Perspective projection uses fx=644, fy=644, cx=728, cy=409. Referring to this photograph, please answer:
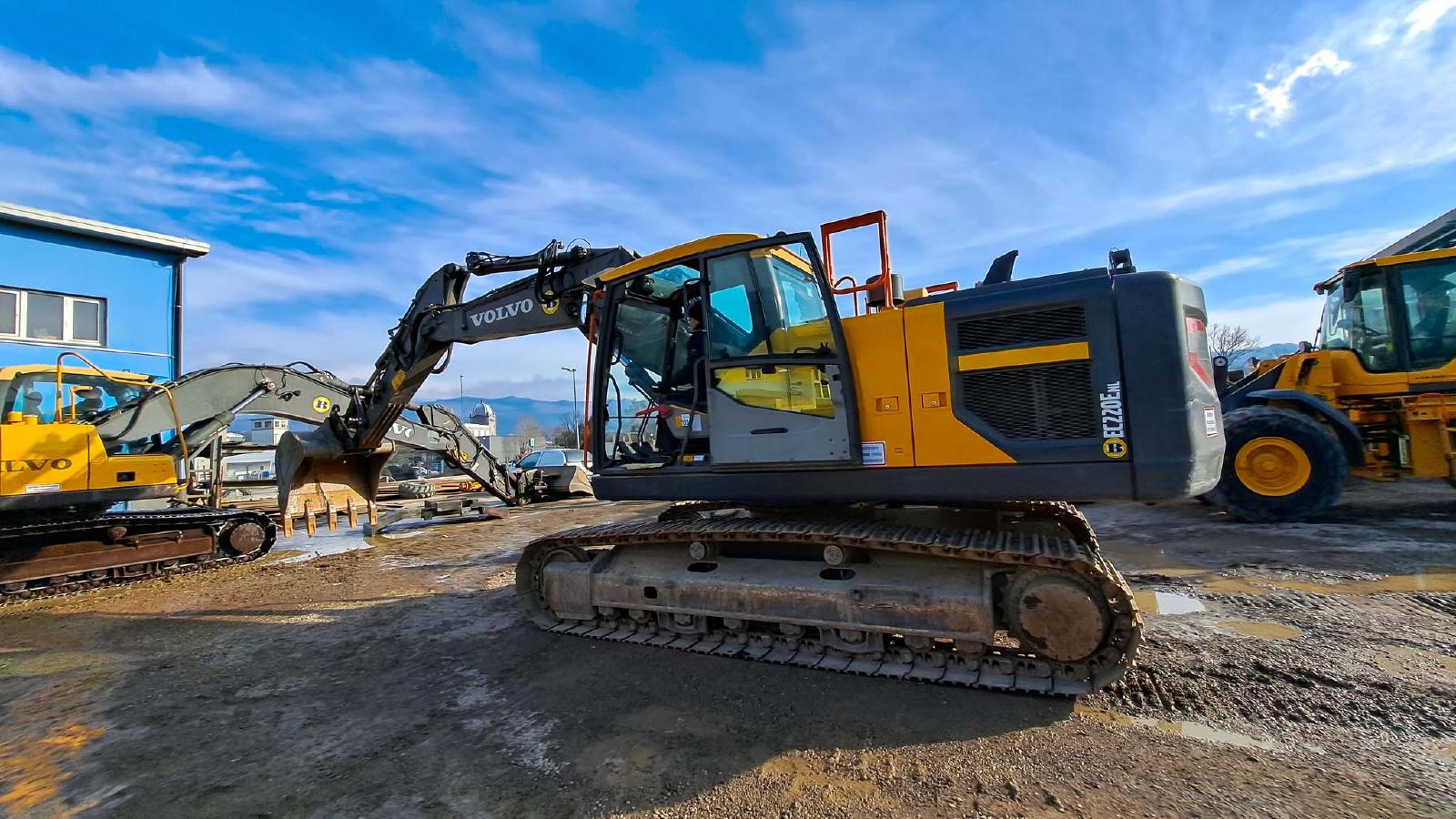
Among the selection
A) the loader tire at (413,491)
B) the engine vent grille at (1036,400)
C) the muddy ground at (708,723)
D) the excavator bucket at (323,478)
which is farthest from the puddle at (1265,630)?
the loader tire at (413,491)

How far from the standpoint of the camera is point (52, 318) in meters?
12.3

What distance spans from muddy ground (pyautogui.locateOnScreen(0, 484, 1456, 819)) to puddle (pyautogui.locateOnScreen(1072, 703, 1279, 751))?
0.01 m

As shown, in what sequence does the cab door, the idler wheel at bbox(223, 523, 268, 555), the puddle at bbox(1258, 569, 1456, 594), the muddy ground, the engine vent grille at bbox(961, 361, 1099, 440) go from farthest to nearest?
the idler wheel at bbox(223, 523, 268, 555)
the puddle at bbox(1258, 569, 1456, 594)
the cab door
the engine vent grille at bbox(961, 361, 1099, 440)
the muddy ground

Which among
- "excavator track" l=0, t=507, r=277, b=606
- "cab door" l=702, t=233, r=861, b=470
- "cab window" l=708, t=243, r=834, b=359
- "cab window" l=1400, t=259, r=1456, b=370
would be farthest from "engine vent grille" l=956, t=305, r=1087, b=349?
"excavator track" l=0, t=507, r=277, b=606

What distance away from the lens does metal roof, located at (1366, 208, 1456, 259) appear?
18.3 metres

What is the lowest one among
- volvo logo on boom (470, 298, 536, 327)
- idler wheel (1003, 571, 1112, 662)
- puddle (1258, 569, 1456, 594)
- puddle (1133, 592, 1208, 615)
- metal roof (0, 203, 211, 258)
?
puddle (1258, 569, 1456, 594)

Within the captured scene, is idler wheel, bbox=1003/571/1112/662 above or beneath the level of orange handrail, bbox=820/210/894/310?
beneath

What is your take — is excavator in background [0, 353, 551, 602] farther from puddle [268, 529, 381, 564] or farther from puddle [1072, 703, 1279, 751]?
puddle [1072, 703, 1279, 751]

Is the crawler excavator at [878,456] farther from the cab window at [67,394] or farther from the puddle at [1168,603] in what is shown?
the cab window at [67,394]

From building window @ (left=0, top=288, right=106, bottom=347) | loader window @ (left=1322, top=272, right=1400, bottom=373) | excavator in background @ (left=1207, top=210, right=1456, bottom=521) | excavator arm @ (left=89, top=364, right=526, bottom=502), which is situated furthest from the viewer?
building window @ (left=0, top=288, right=106, bottom=347)

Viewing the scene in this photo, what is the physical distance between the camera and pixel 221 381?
8430 millimetres

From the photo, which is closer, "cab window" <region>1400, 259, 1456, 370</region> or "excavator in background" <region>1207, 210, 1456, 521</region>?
"excavator in background" <region>1207, 210, 1456, 521</region>

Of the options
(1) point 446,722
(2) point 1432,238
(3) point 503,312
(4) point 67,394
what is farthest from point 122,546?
(2) point 1432,238

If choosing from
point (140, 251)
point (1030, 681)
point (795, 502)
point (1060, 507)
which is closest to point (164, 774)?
point (795, 502)
